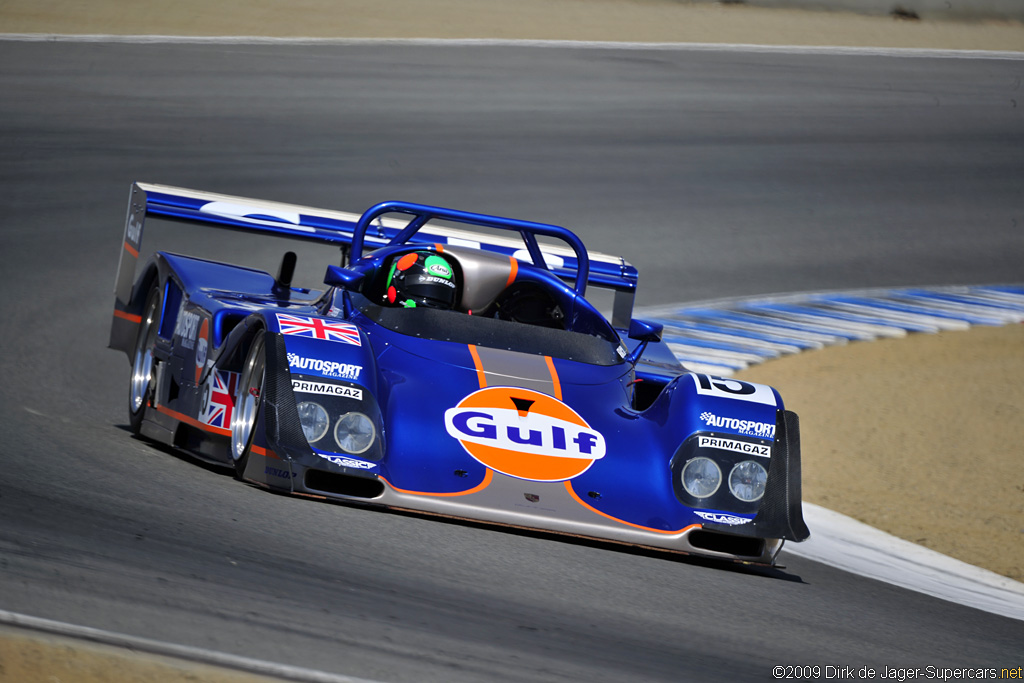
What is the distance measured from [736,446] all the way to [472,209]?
7981 mm

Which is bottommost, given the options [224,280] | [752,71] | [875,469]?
[875,469]

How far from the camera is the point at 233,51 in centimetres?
1769

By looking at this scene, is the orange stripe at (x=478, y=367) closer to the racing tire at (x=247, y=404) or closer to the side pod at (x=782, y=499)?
the racing tire at (x=247, y=404)

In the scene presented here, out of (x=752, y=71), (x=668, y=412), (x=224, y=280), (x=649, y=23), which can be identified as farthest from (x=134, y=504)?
(x=649, y=23)

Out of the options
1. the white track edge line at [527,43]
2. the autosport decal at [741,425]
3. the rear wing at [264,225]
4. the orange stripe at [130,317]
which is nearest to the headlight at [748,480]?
the autosport decal at [741,425]

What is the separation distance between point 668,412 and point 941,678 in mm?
1614

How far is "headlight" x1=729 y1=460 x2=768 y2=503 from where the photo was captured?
5117 millimetres

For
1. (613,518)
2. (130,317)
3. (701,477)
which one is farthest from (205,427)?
(701,477)

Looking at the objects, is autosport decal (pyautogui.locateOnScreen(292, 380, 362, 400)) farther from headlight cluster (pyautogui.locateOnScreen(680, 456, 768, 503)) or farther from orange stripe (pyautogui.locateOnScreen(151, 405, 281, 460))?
headlight cluster (pyautogui.locateOnScreen(680, 456, 768, 503))

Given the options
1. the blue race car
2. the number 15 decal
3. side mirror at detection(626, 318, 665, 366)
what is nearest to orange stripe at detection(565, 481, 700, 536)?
the blue race car

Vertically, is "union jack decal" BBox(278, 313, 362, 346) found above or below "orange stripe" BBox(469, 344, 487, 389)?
above

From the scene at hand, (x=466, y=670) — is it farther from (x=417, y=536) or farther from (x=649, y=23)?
(x=649, y=23)

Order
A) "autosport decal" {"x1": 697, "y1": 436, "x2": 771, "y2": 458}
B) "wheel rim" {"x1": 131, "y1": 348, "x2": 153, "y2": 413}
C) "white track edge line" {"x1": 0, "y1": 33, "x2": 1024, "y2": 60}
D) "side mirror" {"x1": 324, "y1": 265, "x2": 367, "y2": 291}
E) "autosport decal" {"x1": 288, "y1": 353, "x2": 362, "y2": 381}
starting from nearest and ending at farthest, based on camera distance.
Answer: "autosport decal" {"x1": 288, "y1": 353, "x2": 362, "y2": 381} < "autosport decal" {"x1": 697, "y1": 436, "x2": 771, "y2": 458} < "side mirror" {"x1": 324, "y1": 265, "x2": 367, "y2": 291} < "wheel rim" {"x1": 131, "y1": 348, "x2": 153, "y2": 413} < "white track edge line" {"x1": 0, "y1": 33, "x2": 1024, "y2": 60}

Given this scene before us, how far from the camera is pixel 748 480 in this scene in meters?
5.15
